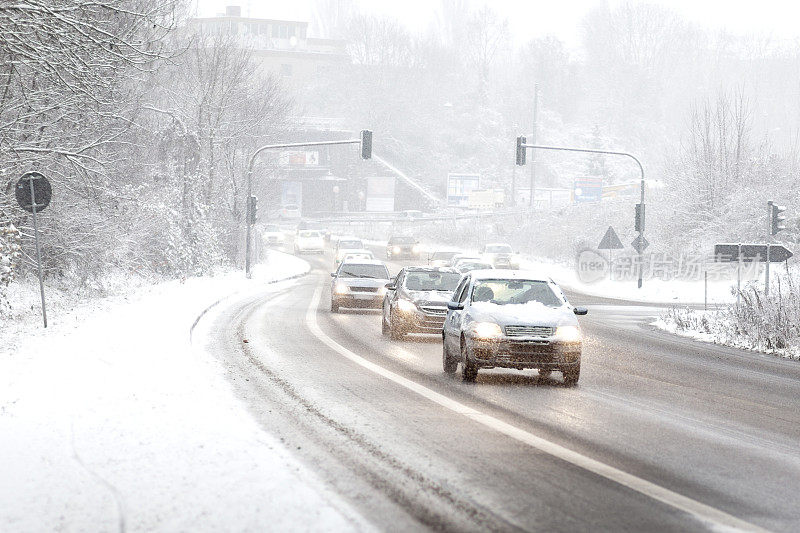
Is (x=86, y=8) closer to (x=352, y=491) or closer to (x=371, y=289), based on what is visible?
(x=352, y=491)

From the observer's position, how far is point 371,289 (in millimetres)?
29281

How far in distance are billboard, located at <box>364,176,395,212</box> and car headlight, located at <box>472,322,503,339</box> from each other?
328 feet

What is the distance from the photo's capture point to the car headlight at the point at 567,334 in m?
14.1

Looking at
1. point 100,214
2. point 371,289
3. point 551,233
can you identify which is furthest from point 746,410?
point 551,233

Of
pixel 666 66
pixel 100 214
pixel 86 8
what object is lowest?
pixel 100 214

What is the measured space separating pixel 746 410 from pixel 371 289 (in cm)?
1778

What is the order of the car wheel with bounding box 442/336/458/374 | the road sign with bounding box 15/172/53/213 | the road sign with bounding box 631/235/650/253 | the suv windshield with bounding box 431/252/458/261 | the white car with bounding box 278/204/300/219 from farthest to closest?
the white car with bounding box 278/204/300/219
the suv windshield with bounding box 431/252/458/261
the road sign with bounding box 631/235/650/253
the road sign with bounding box 15/172/53/213
the car wheel with bounding box 442/336/458/374

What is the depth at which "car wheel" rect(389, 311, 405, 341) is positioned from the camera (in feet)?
70.7

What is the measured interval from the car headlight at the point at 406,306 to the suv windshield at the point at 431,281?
0.46 m

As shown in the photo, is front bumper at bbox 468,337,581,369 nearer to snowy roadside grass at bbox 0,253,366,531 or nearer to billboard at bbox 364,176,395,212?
snowy roadside grass at bbox 0,253,366,531

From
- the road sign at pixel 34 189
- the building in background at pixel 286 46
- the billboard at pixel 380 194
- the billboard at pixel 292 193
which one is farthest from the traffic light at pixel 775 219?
the building in background at pixel 286 46

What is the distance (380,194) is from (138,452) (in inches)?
4196

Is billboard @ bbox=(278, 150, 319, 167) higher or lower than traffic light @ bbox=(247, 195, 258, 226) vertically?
higher

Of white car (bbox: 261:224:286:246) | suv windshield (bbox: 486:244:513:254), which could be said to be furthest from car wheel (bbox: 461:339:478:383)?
white car (bbox: 261:224:286:246)
